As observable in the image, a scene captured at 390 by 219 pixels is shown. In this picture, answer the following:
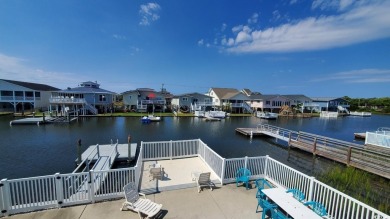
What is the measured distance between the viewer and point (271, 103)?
173 ft

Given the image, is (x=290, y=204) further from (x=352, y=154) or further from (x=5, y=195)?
(x=352, y=154)

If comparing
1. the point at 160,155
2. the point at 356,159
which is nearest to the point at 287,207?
the point at 160,155

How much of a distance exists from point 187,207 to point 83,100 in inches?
1438

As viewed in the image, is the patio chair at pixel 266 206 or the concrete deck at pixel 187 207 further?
the concrete deck at pixel 187 207

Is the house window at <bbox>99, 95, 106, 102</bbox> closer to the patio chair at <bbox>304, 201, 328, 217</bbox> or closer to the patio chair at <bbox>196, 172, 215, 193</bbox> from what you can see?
the patio chair at <bbox>196, 172, 215, 193</bbox>

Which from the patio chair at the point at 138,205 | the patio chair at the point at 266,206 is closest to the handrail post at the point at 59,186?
the patio chair at the point at 138,205

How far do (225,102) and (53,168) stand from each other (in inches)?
1761

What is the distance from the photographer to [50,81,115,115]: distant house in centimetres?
3447

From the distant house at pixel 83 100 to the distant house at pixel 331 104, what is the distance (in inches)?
2383

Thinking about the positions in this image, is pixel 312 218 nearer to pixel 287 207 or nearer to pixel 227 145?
pixel 287 207

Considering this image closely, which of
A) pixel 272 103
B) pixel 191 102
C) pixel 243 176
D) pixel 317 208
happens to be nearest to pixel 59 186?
pixel 243 176

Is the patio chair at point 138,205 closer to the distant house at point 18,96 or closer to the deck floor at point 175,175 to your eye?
the deck floor at point 175,175

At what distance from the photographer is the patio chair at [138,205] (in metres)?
5.18

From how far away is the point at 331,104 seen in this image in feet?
194
